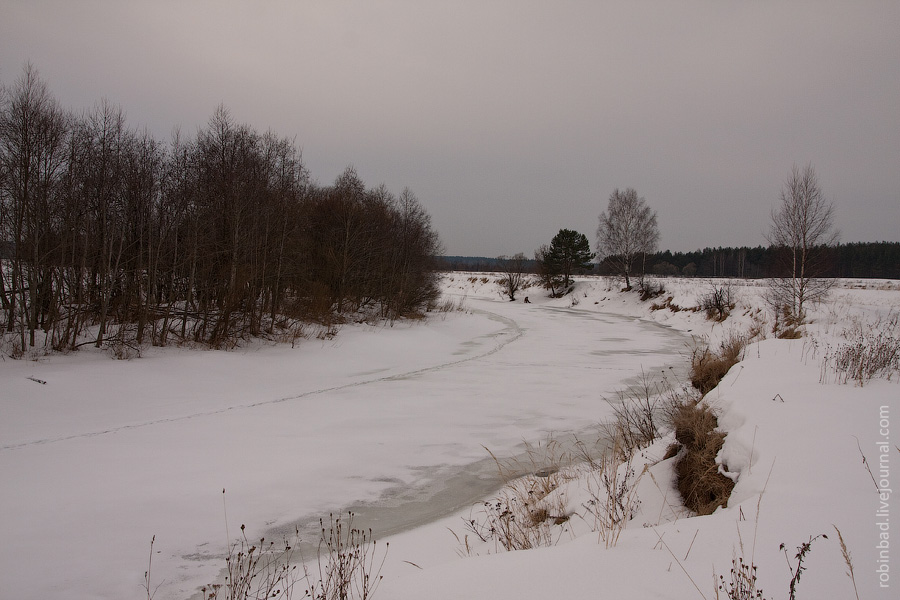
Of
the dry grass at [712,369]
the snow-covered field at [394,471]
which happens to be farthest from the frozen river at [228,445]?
the dry grass at [712,369]

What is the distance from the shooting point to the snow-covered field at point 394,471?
9.39 ft

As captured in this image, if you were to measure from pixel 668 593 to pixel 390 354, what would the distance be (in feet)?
51.0

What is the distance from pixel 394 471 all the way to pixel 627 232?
4138cm

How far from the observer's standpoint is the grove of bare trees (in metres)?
11.8

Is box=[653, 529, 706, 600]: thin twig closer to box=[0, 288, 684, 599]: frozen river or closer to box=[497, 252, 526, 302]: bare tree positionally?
box=[0, 288, 684, 599]: frozen river

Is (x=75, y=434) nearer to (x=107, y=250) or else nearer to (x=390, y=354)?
(x=107, y=250)

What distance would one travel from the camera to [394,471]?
6.75 metres

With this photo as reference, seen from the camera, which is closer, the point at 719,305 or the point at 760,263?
the point at 719,305

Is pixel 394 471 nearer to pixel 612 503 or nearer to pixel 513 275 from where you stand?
pixel 612 503

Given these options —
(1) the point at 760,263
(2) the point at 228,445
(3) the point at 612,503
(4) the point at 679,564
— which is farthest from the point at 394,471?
(1) the point at 760,263

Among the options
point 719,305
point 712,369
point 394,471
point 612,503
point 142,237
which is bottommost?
point 394,471

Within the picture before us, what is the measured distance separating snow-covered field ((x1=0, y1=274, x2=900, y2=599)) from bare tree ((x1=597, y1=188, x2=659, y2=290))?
31822 millimetres

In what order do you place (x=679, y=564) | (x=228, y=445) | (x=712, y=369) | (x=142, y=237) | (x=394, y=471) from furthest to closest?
(x=142, y=237), (x=712, y=369), (x=228, y=445), (x=394, y=471), (x=679, y=564)

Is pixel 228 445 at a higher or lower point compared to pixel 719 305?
lower
